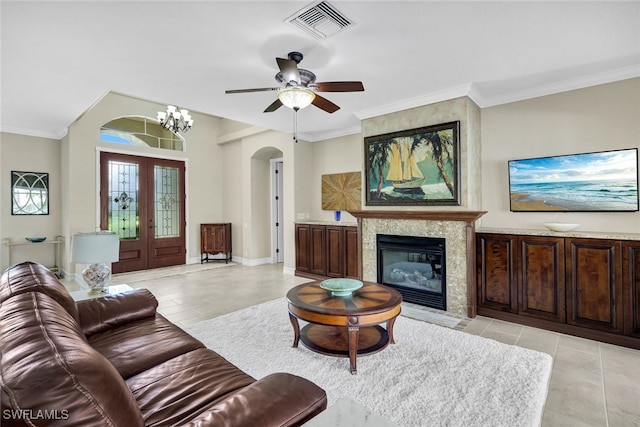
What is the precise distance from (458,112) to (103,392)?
14.0 ft

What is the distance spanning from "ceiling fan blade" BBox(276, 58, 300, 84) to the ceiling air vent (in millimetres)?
276

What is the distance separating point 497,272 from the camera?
3814mm

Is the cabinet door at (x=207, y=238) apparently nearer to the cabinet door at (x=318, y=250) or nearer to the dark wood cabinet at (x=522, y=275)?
the cabinet door at (x=318, y=250)

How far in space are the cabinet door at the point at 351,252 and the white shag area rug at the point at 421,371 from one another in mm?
1911

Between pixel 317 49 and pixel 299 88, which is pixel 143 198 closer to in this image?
pixel 299 88

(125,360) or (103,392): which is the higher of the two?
(103,392)

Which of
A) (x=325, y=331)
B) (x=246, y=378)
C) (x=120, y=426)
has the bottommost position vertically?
(x=325, y=331)

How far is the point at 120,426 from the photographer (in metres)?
0.90

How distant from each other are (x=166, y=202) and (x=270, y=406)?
7.12 meters

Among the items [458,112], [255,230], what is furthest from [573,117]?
[255,230]

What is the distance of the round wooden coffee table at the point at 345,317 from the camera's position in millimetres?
2494

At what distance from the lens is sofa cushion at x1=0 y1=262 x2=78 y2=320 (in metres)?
1.75

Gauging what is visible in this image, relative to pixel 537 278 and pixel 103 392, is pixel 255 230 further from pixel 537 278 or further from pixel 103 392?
pixel 103 392

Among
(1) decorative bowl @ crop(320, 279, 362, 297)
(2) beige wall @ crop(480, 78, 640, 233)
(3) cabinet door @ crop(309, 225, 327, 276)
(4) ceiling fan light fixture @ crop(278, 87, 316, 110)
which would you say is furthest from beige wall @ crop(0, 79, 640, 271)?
(4) ceiling fan light fixture @ crop(278, 87, 316, 110)
